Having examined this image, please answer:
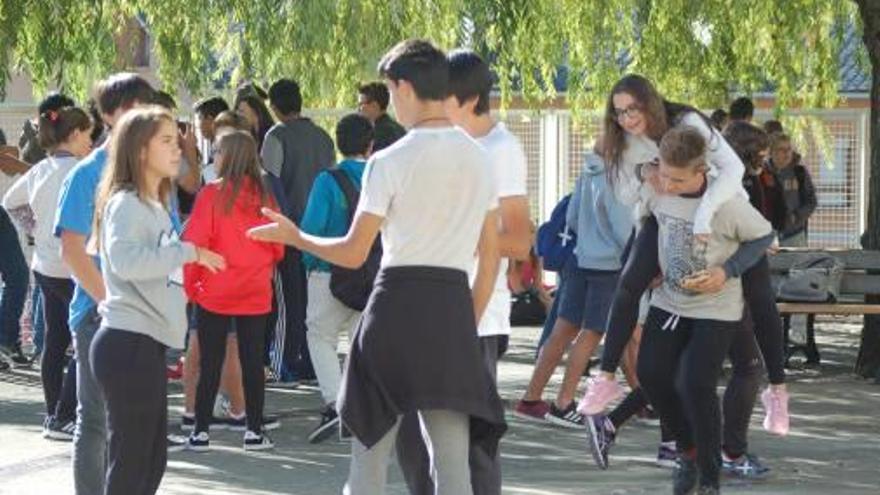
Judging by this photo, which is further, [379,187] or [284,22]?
[284,22]

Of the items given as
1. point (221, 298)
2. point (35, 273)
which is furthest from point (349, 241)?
point (35, 273)

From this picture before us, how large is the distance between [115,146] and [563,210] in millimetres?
5037

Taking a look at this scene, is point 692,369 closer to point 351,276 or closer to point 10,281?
point 351,276

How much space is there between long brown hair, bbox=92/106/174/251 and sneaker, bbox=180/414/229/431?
358 cm

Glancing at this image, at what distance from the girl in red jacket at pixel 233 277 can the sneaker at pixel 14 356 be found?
4531 millimetres

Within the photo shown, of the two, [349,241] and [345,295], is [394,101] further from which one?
[345,295]

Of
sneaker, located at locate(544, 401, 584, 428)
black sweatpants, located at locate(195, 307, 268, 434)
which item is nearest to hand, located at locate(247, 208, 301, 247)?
black sweatpants, located at locate(195, 307, 268, 434)

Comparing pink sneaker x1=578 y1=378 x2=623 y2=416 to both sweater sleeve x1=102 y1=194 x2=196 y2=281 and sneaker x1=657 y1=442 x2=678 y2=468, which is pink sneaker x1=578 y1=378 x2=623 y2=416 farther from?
sweater sleeve x1=102 y1=194 x2=196 y2=281

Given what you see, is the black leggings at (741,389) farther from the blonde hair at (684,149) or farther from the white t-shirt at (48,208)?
the white t-shirt at (48,208)

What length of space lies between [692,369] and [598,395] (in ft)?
1.61

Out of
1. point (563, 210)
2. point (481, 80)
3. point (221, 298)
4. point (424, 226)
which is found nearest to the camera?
point (424, 226)

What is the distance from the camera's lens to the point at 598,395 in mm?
8594

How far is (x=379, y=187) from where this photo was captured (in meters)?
6.11

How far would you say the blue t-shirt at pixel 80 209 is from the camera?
7.27 metres
